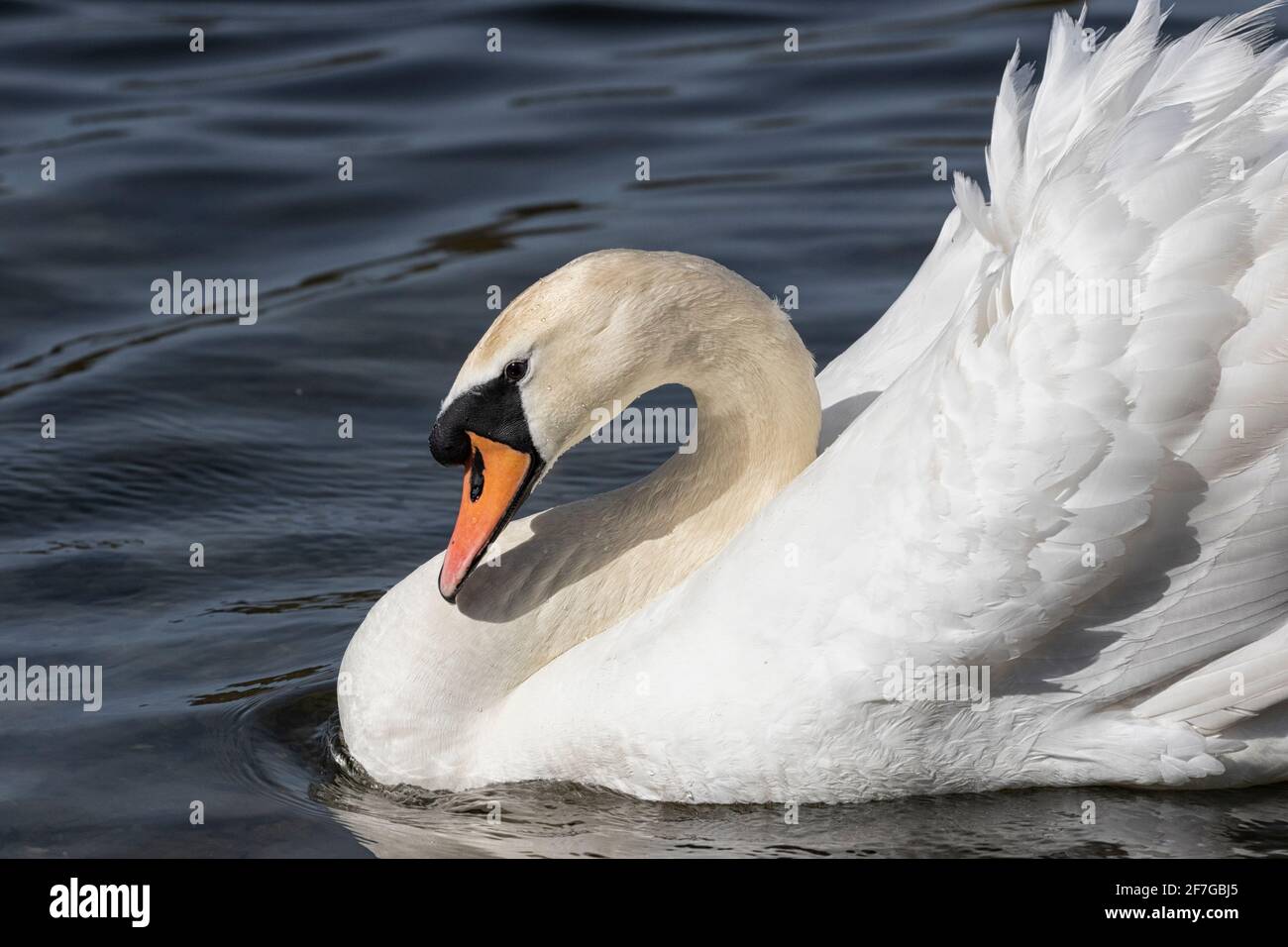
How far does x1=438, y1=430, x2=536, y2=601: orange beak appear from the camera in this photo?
552 centimetres

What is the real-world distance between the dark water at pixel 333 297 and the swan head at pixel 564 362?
91cm

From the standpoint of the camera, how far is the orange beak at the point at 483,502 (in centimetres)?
552

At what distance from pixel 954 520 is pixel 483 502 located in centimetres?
138

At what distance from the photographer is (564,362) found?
5.38 m
